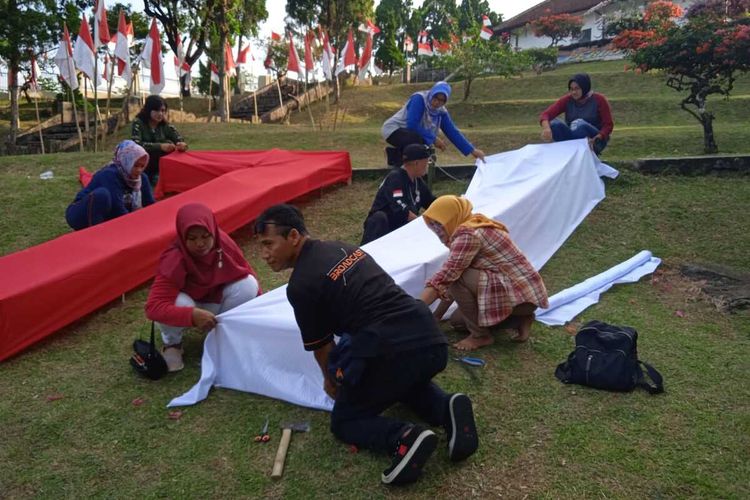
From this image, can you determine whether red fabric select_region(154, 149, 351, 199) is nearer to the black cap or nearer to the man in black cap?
the man in black cap

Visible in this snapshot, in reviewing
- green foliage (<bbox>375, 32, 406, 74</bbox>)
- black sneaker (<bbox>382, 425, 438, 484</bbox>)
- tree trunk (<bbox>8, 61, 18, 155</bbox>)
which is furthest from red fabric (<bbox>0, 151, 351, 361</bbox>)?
green foliage (<bbox>375, 32, 406, 74</bbox>)

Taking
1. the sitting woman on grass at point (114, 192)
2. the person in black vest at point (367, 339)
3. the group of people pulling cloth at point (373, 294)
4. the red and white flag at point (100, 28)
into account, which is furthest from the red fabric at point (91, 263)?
the red and white flag at point (100, 28)

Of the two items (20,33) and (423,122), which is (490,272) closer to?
(423,122)

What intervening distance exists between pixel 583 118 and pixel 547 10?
3084cm

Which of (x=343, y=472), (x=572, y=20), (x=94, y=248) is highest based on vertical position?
(x=572, y=20)

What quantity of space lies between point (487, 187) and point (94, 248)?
3123 mm

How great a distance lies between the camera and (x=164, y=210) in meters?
4.70

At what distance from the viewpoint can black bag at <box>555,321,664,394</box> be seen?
2557mm

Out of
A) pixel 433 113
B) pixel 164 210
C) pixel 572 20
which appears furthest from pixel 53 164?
pixel 572 20

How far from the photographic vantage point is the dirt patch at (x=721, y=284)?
360 centimetres

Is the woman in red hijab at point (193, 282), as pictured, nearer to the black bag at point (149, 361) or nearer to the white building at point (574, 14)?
the black bag at point (149, 361)

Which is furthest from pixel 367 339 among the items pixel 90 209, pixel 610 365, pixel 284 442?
pixel 90 209

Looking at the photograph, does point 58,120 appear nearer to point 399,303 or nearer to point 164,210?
point 164,210

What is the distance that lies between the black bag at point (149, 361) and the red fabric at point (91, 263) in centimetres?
72
